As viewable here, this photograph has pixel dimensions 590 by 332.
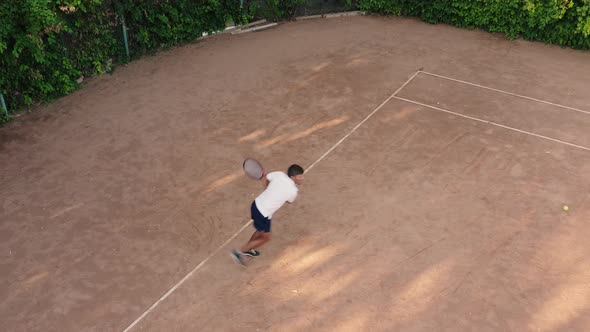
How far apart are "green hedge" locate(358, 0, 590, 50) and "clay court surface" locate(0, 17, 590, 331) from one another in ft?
3.84

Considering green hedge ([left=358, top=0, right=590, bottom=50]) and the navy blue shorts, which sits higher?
green hedge ([left=358, top=0, right=590, bottom=50])

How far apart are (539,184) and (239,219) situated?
19.2 ft

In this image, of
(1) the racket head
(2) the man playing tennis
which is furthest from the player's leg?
(1) the racket head

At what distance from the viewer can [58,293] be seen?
8.12 metres

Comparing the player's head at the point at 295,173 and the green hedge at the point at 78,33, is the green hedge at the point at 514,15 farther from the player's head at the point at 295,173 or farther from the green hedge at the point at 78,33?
the player's head at the point at 295,173

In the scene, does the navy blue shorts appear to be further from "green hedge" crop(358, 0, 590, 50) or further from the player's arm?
"green hedge" crop(358, 0, 590, 50)

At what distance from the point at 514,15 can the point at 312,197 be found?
1092cm

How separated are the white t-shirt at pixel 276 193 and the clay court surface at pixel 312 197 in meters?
1.12

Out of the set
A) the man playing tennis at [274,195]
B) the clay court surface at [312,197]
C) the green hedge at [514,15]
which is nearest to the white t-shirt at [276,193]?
the man playing tennis at [274,195]

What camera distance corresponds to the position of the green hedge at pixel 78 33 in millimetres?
12363

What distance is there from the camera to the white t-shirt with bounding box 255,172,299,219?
796 cm

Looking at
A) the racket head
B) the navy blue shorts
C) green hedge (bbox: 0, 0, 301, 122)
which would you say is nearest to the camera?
the racket head

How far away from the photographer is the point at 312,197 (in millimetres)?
10148

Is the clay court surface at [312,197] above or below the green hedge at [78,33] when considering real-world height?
below
